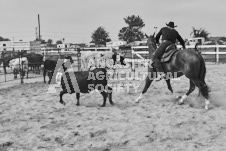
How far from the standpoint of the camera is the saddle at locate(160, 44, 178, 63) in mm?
6766

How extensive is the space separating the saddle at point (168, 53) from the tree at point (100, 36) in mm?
65884

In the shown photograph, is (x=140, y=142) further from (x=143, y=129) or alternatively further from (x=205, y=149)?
(x=205, y=149)

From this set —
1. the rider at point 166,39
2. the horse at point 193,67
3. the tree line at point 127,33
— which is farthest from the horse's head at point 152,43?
the tree line at point 127,33

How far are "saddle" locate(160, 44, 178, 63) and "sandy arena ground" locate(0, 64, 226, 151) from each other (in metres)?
1.10

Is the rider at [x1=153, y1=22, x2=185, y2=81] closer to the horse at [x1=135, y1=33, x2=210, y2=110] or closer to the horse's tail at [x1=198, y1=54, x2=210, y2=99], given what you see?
the horse at [x1=135, y1=33, x2=210, y2=110]

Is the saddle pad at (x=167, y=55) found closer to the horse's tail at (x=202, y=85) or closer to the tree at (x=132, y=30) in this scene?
the horse's tail at (x=202, y=85)

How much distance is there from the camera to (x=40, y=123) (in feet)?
16.7

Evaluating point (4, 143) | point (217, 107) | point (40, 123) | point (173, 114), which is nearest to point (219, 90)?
point (217, 107)

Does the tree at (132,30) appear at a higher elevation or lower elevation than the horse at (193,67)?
higher

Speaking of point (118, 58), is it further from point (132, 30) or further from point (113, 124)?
point (132, 30)

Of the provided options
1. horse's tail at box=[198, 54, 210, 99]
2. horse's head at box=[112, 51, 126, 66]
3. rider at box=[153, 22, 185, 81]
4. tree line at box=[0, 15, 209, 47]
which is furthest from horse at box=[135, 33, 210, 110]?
tree line at box=[0, 15, 209, 47]

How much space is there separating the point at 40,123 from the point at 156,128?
219 cm

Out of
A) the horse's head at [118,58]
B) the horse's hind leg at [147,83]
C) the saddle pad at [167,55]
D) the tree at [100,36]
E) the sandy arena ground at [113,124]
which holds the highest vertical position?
the tree at [100,36]

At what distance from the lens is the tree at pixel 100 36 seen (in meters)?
72.4
